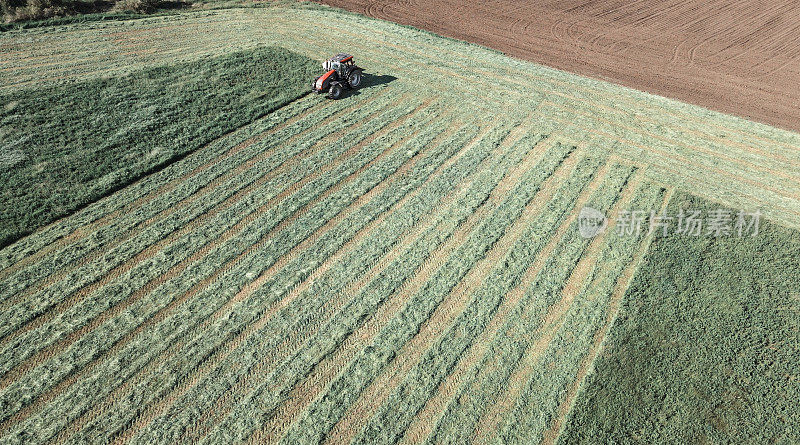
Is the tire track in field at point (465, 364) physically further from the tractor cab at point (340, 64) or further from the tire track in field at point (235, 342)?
the tractor cab at point (340, 64)

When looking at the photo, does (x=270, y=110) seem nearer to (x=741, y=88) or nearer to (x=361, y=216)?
(x=361, y=216)

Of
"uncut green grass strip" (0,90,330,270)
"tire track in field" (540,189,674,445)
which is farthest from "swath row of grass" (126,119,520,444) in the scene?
"uncut green grass strip" (0,90,330,270)

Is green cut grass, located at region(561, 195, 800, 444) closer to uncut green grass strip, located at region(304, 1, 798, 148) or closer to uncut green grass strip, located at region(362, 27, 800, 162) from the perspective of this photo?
uncut green grass strip, located at region(362, 27, 800, 162)

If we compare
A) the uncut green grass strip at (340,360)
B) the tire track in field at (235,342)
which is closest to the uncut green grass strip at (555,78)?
the uncut green grass strip at (340,360)

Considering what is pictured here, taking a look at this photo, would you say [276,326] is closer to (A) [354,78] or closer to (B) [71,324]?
(B) [71,324]

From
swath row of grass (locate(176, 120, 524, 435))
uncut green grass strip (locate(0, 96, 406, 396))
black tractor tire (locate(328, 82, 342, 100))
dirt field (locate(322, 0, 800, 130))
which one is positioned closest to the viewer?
swath row of grass (locate(176, 120, 524, 435))

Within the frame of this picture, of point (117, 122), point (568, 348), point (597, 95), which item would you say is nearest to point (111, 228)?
point (117, 122)
